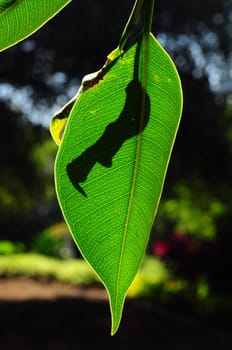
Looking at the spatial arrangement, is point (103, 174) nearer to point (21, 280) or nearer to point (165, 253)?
point (165, 253)

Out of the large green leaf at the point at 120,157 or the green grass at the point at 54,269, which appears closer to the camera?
the large green leaf at the point at 120,157

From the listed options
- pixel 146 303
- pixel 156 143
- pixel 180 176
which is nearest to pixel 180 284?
pixel 146 303

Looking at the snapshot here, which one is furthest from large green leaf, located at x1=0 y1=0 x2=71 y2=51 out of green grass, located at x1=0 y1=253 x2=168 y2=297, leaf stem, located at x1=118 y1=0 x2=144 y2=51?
green grass, located at x1=0 y1=253 x2=168 y2=297

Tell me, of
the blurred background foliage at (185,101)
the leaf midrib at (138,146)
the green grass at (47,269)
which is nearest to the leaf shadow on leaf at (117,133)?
the leaf midrib at (138,146)

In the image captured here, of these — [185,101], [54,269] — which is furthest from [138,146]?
[54,269]

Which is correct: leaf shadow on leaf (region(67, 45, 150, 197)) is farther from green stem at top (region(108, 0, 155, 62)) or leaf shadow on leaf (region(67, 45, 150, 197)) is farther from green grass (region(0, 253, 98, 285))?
green grass (region(0, 253, 98, 285))

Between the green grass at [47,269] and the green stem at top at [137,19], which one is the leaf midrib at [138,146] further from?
the green grass at [47,269]
